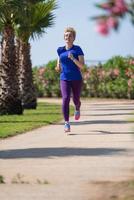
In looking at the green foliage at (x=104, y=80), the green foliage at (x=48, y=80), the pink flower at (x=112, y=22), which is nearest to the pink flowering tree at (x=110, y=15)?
the pink flower at (x=112, y=22)

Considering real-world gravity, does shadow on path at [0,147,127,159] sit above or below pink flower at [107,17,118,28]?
below

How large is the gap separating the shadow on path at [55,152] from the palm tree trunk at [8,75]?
11783mm

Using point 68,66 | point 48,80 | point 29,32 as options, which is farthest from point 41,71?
point 68,66

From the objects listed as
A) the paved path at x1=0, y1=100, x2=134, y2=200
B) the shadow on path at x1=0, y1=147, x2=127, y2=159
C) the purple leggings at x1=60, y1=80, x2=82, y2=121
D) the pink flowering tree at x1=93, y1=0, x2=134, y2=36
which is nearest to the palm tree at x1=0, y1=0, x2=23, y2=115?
the purple leggings at x1=60, y1=80, x2=82, y2=121

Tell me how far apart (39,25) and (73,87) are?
1283cm

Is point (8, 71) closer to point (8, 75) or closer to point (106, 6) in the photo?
point (8, 75)

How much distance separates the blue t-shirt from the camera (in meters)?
11.9

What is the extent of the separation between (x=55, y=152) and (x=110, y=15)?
17.0 ft

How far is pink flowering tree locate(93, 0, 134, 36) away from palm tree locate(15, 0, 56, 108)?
1704 cm

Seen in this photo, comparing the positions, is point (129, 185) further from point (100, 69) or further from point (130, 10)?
point (100, 69)

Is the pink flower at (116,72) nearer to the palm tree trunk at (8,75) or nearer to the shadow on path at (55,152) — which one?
the palm tree trunk at (8,75)

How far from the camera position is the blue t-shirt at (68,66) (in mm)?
11852

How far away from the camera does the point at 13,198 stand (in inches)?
221

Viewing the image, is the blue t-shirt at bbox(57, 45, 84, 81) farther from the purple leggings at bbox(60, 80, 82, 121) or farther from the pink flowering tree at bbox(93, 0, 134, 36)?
the pink flowering tree at bbox(93, 0, 134, 36)
